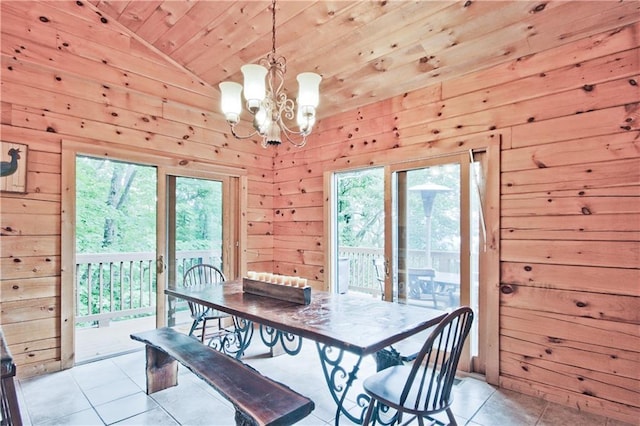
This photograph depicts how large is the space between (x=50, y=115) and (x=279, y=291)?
2.74m

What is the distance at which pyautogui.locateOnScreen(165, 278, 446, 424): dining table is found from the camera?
5.58 feet

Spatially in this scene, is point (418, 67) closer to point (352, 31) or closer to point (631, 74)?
point (352, 31)

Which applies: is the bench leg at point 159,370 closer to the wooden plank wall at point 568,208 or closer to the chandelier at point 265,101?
the chandelier at point 265,101

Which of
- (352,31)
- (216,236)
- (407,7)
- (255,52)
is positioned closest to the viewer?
(407,7)

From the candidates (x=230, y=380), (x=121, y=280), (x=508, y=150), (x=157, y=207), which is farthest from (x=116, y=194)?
(x=508, y=150)

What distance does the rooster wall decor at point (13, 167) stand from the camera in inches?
114

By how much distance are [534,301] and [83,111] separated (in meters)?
4.44

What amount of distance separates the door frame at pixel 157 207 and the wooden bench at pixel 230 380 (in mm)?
974

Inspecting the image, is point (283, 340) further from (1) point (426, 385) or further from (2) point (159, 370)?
(1) point (426, 385)

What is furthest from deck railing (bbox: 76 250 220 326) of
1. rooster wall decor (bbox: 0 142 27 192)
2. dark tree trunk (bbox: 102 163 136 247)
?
rooster wall decor (bbox: 0 142 27 192)

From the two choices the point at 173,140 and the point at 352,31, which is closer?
the point at 352,31

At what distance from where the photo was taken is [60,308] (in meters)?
3.18

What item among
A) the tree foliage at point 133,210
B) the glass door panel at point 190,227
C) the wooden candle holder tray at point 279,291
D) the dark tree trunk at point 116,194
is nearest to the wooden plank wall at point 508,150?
the glass door panel at point 190,227

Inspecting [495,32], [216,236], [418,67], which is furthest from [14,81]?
[495,32]
